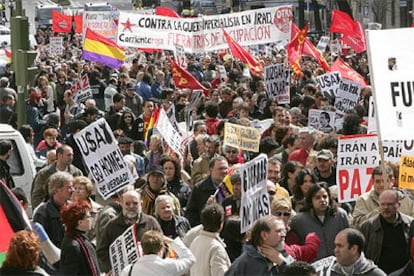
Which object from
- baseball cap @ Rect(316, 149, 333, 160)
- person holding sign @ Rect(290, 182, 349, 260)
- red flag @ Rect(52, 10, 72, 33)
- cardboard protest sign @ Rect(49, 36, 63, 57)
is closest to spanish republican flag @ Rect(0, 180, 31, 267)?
person holding sign @ Rect(290, 182, 349, 260)

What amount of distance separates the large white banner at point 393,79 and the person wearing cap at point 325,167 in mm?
2776

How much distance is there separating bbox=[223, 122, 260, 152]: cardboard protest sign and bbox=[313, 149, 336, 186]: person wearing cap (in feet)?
6.27

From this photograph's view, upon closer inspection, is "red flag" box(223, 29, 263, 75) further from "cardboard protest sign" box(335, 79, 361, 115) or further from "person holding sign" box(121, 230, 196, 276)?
"person holding sign" box(121, 230, 196, 276)

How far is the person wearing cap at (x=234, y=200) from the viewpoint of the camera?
446 inches

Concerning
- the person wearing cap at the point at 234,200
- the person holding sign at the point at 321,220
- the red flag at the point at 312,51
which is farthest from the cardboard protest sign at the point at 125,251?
the red flag at the point at 312,51

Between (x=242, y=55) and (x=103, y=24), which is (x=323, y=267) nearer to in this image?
(x=242, y=55)

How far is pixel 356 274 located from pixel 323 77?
47.4ft

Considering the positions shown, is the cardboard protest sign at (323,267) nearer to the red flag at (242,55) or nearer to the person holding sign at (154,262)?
the person holding sign at (154,262)

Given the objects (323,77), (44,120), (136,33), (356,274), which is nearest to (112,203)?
(356,274)

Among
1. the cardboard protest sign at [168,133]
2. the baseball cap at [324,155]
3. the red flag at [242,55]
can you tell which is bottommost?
the baseball cap at [324,155]

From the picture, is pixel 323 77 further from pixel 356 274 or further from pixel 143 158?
pixel 356 274

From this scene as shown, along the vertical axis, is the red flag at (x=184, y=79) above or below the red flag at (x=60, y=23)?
below

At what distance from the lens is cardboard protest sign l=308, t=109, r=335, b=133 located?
744 inches

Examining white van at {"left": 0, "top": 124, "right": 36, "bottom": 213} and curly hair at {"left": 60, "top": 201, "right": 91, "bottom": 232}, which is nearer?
curly hair at {"left": 60, "top": 201, "right": 91, "bottom": 232}
